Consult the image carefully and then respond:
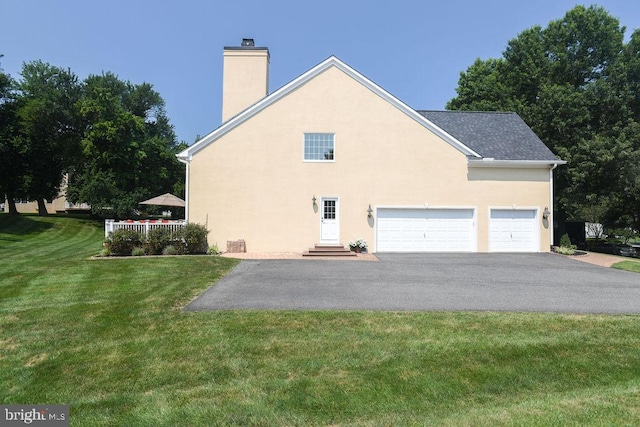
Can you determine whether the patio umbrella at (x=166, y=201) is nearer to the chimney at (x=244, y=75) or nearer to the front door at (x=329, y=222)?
the chimney at (x=244, y=75)

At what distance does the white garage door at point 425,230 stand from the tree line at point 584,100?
972cm

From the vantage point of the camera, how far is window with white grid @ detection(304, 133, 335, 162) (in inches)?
672

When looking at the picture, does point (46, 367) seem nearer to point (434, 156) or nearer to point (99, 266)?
point (99, 266)

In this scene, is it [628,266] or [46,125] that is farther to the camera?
[46,125]

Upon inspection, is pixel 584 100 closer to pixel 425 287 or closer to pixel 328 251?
pixel 328 251

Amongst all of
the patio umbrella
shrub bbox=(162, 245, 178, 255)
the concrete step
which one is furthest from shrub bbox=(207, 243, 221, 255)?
the patio umbrella

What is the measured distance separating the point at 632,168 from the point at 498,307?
20.0 m

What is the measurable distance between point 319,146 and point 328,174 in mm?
1365

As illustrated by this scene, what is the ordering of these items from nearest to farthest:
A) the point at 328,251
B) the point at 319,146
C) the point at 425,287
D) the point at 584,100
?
the point at 425,287 < the point at 328,251 < the point at 319,146 < the point at 584,100

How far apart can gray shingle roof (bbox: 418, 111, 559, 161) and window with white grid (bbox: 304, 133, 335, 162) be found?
6095mm

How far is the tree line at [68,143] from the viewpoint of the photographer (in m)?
30.6

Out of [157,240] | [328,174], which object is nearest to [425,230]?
[328,174]

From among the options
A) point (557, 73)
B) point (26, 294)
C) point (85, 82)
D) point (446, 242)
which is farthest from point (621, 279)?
point (85, 82)

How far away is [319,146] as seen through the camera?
1711 centimetres
